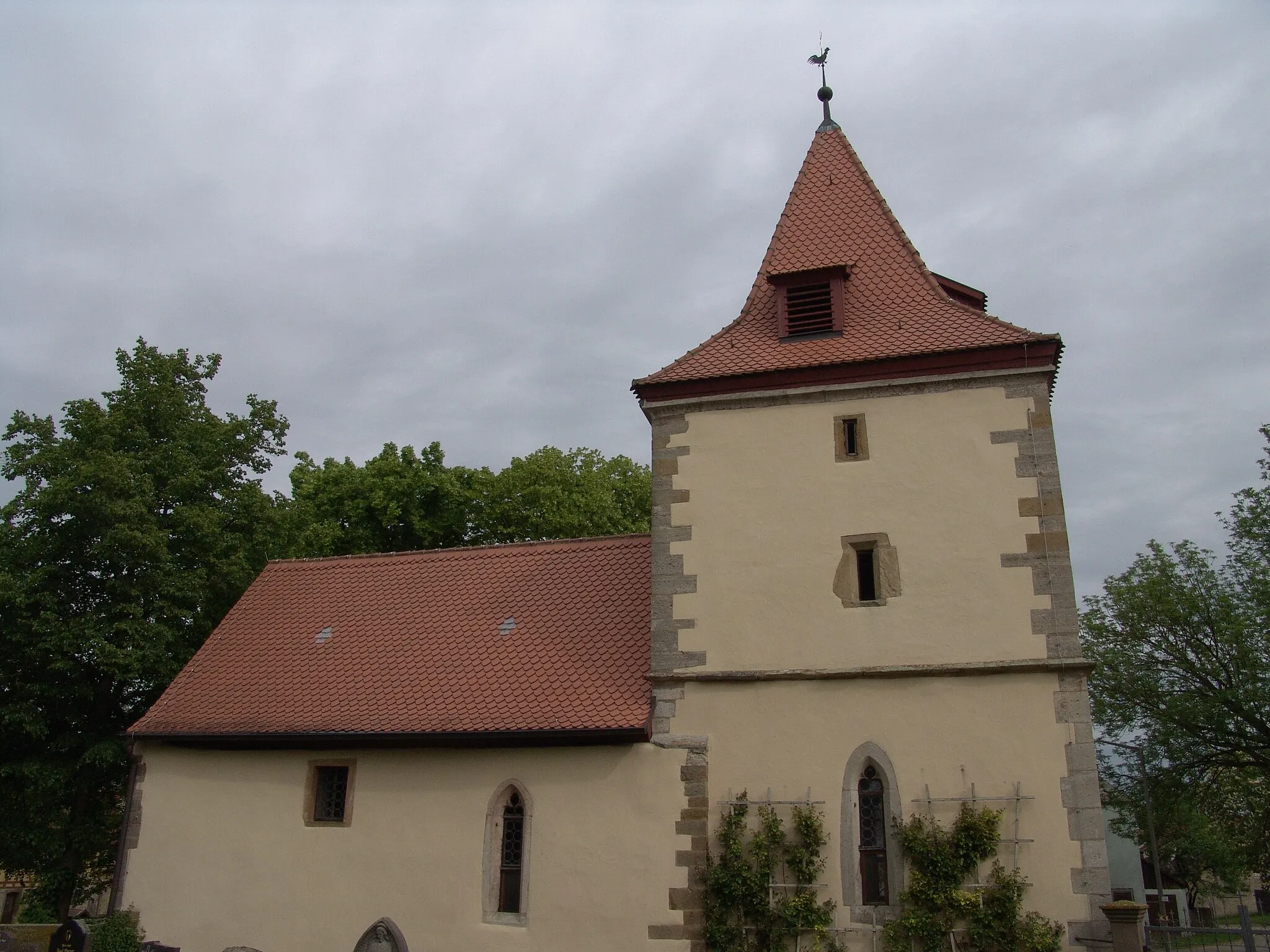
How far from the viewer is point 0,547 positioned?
1620 cm

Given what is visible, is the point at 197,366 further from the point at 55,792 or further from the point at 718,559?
the point at 718,559

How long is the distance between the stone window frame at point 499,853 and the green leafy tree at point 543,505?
13.0 m

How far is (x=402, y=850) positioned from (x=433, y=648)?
2687 mm

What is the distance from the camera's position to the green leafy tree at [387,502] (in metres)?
24.9

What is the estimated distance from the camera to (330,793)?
12.8m

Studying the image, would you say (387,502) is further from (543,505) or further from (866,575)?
(866,575)

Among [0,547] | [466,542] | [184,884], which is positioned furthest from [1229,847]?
[0,547]

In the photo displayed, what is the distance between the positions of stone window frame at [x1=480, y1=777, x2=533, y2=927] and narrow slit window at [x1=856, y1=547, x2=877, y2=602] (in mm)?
4378

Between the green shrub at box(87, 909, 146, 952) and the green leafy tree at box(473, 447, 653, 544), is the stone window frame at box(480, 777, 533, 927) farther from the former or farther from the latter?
the green leafy tree at box(473, 447, 653, 544)

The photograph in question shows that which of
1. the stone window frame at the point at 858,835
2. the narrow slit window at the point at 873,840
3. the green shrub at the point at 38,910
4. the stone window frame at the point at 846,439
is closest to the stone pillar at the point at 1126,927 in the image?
the stone window frame at the point at 858,835

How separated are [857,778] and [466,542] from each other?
53.7 feet

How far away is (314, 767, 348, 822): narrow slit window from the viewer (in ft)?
41.5

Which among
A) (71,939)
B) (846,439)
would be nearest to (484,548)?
(846,439)

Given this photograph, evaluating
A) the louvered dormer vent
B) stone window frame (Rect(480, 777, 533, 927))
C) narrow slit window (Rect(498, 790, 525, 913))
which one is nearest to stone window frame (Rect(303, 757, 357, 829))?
stone window frame (Rect(480, 777, 533, 927))
